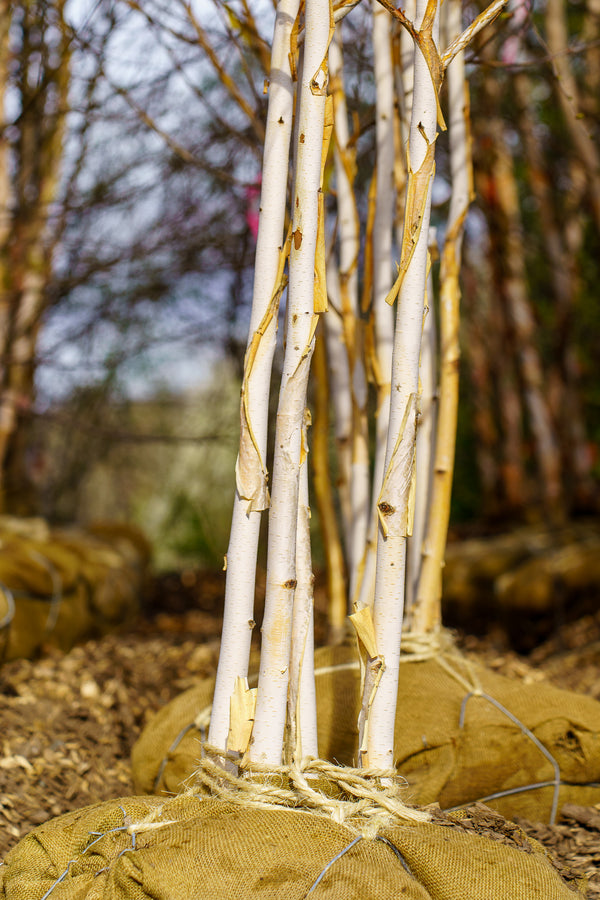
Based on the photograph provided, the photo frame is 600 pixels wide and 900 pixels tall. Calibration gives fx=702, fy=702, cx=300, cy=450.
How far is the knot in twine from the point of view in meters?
1.26

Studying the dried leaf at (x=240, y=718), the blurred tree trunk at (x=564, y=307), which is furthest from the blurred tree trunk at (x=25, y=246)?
the blurred tree trunk at (x=564, y=307)

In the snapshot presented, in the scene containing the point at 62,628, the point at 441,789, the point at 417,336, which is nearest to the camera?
the point at 417,336

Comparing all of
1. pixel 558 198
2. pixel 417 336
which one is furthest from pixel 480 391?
pixel 417 336

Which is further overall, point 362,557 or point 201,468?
point 201,468

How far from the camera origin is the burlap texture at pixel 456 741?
1.64 meters

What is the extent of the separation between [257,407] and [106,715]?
4.58ft

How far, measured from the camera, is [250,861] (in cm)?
112

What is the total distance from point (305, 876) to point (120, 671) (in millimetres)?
1703

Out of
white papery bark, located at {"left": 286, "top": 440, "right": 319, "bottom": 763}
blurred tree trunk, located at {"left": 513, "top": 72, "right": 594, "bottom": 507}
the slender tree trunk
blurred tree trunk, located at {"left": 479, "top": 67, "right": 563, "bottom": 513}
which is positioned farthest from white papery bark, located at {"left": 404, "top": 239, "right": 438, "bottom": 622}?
blurred tree trunk, located at {"left": 513, "top": 72, "right": 594, "bottom": 507}

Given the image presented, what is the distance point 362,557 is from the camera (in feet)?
6.31

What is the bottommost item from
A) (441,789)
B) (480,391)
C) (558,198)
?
(441,789)

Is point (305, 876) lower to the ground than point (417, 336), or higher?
lower

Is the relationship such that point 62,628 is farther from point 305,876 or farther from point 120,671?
point 305,876

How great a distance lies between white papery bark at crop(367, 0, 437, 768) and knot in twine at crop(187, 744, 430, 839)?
5cm
